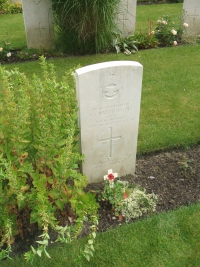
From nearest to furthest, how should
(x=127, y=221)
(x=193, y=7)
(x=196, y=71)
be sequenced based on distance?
1. (x=127, y=221)
2. (x=196, y=71)
3. (x=193, y=7)

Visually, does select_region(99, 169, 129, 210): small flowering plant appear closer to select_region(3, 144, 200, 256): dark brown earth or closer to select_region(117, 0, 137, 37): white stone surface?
select_region(3, 144, 200, 256): dark brown earth

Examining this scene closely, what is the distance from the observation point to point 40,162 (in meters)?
2.43

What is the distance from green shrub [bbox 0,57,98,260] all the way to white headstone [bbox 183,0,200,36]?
5539mm

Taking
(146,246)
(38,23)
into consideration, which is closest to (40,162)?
(146,246)

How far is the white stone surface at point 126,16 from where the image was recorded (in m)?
6.41

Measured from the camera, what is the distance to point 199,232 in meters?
2.73

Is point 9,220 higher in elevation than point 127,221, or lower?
higher

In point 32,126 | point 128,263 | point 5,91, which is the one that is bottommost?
point 128,263

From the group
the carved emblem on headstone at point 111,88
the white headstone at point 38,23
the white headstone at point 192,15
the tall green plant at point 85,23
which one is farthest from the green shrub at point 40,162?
A: the white headstone at point 192,15

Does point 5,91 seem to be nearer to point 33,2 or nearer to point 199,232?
point 199,232

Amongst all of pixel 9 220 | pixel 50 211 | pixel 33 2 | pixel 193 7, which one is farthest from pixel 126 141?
pixel 193 7

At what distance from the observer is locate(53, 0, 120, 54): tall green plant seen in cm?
554

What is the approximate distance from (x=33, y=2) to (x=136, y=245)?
198 inches

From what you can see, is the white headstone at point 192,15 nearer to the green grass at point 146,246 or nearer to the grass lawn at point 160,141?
the grass lawn at point 160,141
